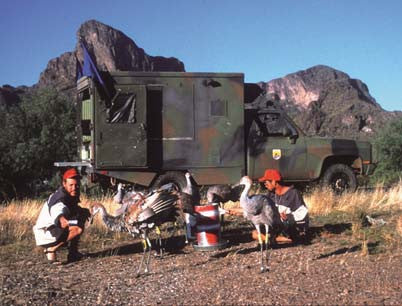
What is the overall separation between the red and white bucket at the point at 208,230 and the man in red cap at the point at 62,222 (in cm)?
157

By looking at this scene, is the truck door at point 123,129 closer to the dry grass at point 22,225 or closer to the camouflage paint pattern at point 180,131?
the camouflage paint pattern at point 180,131

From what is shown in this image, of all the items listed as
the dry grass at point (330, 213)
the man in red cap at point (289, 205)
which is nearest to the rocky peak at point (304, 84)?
the dry grass at point (330, 213)

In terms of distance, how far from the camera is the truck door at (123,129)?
11.9 m

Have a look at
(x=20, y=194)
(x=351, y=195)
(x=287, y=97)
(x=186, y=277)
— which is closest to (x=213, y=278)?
(x=186, y=277)

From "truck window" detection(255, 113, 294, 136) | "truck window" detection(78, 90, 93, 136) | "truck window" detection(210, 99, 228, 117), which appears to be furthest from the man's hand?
"truck window" detection(255, 113, 294, 136)

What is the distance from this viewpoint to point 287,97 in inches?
3142

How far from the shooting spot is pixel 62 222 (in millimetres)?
7820

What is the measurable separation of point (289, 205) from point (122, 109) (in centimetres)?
458

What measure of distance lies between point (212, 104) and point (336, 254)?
5.29 metres

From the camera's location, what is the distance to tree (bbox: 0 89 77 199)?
76.4 feet

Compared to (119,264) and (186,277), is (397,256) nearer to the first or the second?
(186,277)

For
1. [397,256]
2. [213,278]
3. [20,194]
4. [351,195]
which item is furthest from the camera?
[20,194]

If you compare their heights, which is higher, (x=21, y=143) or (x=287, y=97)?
(x=287, y=97)

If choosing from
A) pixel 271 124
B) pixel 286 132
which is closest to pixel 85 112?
pixel 271 124
